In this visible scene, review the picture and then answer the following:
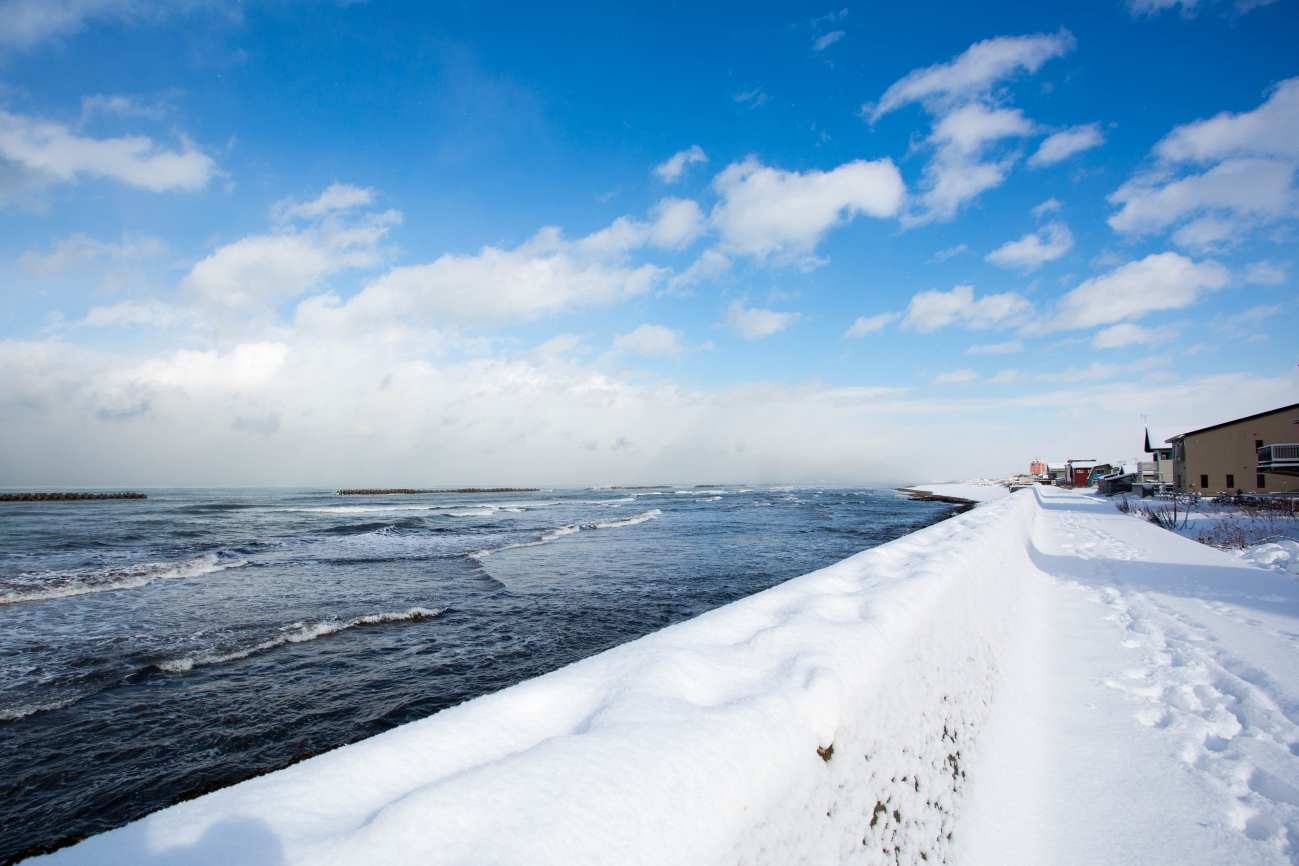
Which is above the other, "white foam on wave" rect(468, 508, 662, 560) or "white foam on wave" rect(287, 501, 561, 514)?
"white foam on wave" rect(468, 508, 662, 560)

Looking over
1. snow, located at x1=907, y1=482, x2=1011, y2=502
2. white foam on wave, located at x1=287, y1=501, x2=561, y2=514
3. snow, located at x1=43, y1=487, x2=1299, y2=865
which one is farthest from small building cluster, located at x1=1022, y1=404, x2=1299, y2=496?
white foam on wave, located at x1=287, y1=501, x2=561, y2=514

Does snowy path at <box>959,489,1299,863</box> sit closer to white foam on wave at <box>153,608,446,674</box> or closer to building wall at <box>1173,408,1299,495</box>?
white foam on wave at <box>153,608,446,674</box>

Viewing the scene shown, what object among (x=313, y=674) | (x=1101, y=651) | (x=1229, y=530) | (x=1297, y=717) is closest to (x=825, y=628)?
(x=1297, y=717)

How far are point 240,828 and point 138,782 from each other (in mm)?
4239

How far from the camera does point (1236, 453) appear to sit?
101 ft

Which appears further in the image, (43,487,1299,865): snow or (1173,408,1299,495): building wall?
(1173,408,1299,495): building wall

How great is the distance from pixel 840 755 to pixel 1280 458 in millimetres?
37844

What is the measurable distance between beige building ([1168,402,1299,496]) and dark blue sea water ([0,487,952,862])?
27.1m

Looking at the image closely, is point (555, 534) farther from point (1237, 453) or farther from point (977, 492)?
point (977, 492)

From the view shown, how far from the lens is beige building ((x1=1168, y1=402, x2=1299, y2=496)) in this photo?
27.4m

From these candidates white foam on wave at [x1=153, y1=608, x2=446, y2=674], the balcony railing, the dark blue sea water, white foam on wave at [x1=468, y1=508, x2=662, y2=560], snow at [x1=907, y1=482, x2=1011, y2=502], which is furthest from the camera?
snow at [x1=907, y1=482, x2=1011, y2=502]

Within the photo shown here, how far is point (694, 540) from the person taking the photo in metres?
18.8

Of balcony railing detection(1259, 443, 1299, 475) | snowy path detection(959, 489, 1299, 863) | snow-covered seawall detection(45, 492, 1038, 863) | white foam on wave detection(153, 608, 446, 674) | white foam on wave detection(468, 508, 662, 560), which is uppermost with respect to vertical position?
balcony railing detection(1259, 443, 1299, 475)

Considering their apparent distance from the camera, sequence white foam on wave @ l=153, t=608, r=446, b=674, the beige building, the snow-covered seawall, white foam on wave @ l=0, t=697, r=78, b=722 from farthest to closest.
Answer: the beige building < white foam on wave @ l=153, t=608, r=446, b=674 < white foam on wave @ l=0, t=697, r=78, b=722 < the snow-covered seawall
